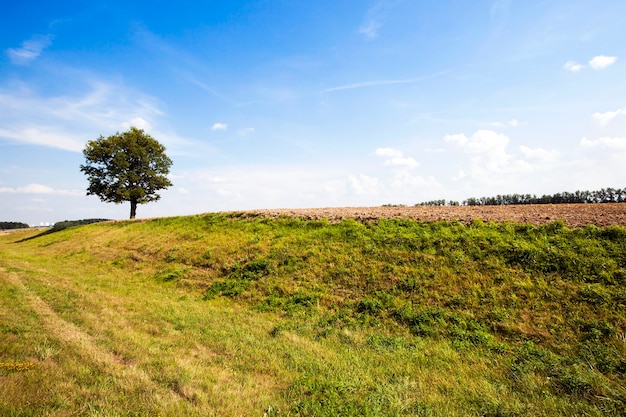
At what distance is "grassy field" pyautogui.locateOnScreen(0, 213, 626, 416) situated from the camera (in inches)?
234

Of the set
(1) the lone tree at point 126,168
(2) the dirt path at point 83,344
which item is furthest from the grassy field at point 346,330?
(1) the lone tree at point 126,168

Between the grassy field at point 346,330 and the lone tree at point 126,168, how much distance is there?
3127 cm

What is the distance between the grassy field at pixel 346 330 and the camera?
5.94m

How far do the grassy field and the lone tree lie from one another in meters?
31.3

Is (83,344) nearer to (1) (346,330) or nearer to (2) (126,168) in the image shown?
(1) (346,330)

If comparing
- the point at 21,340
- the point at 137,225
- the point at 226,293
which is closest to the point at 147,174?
the point at 137,225

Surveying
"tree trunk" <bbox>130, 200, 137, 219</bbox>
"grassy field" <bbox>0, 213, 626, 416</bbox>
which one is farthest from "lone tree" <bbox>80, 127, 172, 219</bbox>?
"grassy field" <bbox>0, 213, 626, 416</bbox>

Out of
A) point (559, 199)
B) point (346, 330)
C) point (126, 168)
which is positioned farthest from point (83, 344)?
point (126, 168)

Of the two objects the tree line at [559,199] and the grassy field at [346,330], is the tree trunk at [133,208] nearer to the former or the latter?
the grassy field at [346,330]

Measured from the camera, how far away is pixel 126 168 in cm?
4638

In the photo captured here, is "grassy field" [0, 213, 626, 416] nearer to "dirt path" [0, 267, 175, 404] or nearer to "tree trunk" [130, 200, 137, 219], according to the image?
"dirt path" [0, 267, 175, 404]

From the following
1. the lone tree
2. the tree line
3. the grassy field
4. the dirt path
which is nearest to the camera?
the grassy field

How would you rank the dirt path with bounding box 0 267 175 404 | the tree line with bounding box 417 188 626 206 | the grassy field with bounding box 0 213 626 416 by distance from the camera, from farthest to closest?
the tree line with bounding box 417 188 626 206, the dirt path with bounding box 0 267 175 404, the grassy field with bounding box 0 213 626 416

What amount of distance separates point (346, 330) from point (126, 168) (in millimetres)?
49144
